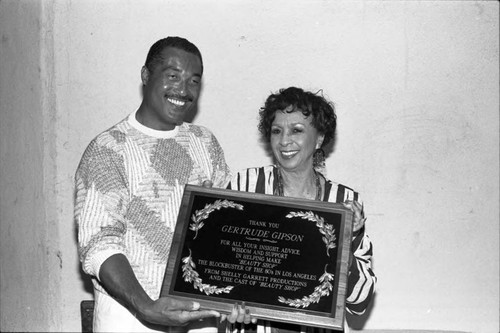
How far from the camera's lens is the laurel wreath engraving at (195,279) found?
10.9ft

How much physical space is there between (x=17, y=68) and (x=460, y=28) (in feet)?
9.98

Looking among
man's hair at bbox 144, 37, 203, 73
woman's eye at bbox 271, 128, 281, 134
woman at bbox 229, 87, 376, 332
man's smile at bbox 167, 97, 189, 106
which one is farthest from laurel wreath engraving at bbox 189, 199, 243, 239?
man's hair at bbox 144, 37, 203, 73

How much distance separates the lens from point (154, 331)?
12.0 ft

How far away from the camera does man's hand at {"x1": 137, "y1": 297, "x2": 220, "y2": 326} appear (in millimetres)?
3238

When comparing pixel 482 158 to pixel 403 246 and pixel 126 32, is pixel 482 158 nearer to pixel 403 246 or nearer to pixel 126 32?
pixel 403 246

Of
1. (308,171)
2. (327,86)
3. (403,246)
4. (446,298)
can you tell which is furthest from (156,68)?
(446,298)

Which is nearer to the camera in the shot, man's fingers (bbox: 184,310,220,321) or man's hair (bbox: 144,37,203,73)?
man's fingers (bbox: 184,310,220,321)

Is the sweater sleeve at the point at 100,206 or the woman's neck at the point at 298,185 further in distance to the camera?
the woman's neck at the point at 298,185

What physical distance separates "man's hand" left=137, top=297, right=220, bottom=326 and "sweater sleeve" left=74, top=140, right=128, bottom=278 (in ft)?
1.01

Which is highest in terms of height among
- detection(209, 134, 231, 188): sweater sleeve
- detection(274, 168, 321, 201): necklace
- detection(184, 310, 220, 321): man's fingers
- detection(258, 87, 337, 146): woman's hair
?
detection(258, 87, 337, 146): woman's hair

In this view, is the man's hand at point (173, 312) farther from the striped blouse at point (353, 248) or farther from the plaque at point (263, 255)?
the striped blouse at point (353, 248)

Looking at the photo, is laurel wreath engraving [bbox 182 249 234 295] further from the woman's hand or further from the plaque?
the woman's hand

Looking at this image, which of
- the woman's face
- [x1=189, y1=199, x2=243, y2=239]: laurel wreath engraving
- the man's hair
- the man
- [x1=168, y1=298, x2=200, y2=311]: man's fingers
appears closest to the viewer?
[x1=168, y1=298, x2=200, y2=311]: man's fingers

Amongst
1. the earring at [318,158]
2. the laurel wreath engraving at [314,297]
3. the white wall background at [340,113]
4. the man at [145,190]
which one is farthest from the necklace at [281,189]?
the white wall background at [340,113]
